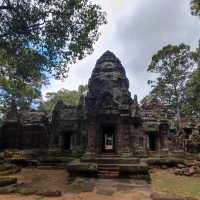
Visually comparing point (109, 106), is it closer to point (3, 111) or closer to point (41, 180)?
point (41, 180)

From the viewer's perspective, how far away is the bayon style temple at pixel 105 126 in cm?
1753

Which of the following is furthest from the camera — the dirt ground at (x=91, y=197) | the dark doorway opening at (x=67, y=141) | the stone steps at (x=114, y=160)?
the dark doorway opening at (x=67, y=141)

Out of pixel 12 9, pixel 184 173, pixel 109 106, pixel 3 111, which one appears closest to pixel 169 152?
pixel 184 173

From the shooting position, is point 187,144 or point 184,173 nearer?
point 184,173

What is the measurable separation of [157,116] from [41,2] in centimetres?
1501

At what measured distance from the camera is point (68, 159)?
1842 centimetres

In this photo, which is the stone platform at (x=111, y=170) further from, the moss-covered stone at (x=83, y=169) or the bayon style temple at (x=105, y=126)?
the bayon style temple at (x=105, y=126)

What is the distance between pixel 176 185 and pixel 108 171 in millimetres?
3829

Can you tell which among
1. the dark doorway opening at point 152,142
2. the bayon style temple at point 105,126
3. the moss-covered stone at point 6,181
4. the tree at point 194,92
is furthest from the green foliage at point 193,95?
the moss-covered stone at point 6,181

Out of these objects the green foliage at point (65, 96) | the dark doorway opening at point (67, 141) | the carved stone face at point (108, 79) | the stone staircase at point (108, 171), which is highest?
the green foliage at point (65, 96)

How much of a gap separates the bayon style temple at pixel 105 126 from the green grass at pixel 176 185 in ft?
7.66

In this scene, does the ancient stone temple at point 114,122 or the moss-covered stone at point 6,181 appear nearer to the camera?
the moss-covered stone at point 6,181

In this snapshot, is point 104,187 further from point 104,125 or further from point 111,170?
point 104,125

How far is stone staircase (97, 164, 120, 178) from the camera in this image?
13477 millimetres
